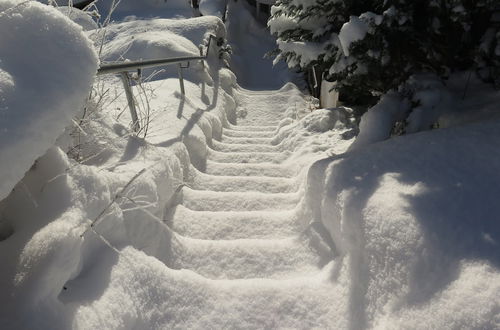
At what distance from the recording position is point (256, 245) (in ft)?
7.81

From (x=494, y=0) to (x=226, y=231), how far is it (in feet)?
8.77

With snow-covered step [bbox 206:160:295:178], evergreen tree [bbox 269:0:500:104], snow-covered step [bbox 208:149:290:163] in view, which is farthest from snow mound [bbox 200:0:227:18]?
evergreen tree [bbox 269:0:500:104]

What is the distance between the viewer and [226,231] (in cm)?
263

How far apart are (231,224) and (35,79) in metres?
1.82

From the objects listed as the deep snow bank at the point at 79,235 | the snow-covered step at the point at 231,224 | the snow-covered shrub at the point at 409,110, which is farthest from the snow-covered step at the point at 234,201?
the snow-covered shrub at the point at 409,110

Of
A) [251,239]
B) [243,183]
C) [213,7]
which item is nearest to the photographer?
[251,239]

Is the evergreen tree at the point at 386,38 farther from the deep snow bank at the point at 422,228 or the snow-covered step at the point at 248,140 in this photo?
the snow-covered step at the point at 248,140

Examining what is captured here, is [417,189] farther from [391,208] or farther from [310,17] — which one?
[310,17]

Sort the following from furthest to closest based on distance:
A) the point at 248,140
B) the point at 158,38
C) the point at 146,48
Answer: the point at 158,38, the point at 146,48, the point at 248,140

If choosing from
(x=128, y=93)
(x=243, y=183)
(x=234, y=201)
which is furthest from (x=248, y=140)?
(x=128, y=93)

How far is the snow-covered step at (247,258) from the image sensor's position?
2.21 metres

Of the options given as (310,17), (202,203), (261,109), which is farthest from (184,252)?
(261,109)

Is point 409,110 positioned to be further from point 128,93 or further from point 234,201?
point 128,93

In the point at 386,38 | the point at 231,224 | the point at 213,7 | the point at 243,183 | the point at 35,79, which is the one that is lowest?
the point at 213,7
